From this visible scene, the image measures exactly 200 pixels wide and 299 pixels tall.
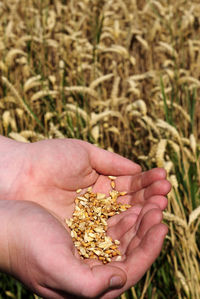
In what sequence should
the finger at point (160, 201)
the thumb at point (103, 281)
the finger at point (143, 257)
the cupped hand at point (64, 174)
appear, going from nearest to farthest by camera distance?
1. the thumb at point (103, 281)
2. the finger at point (143, 257)
3. the finger at point (160, 201)
4. the cupped hand at point (64, 174)

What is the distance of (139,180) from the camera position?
151 centimetres

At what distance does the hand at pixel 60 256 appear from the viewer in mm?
1041

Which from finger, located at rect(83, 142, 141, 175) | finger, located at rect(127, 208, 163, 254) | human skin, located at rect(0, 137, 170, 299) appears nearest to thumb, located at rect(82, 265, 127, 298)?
human skin, located at rect(0, 137, 170, 299)

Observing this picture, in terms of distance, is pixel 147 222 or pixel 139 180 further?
pixel 139 180

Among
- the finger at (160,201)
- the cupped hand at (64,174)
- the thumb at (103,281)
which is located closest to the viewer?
the thumb at (103,281)

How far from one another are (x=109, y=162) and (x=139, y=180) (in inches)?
5.1

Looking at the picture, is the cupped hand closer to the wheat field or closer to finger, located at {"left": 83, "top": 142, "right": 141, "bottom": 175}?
finger, located at {"left": 83, "top": 142, "right": 141, "bottom": 175}

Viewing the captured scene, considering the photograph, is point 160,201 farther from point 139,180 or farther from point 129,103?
point 129,103

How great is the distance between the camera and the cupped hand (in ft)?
4.84

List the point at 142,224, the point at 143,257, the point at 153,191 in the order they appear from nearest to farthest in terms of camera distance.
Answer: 1. the point at 143,257
2. the point at 142,224
3. the point at 153,191

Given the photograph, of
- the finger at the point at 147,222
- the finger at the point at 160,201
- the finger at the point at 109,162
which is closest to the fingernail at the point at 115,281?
the finger at the point at 147,222

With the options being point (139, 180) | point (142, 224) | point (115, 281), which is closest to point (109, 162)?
point (139, 180)

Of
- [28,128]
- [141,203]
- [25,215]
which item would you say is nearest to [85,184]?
[141,203]

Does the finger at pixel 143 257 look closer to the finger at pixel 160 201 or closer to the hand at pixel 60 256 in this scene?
the hand at pixel 60 256
